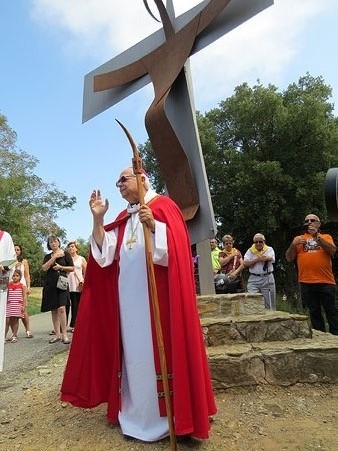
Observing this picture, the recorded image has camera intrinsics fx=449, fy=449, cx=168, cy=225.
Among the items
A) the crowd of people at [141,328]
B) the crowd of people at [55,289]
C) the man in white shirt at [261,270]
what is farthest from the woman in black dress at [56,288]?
the crowd of people at [141,328]

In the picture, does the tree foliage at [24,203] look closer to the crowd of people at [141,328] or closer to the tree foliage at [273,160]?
the tree foliage at [273,160]

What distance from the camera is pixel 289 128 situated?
21312 mm

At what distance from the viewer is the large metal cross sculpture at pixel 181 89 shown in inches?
260

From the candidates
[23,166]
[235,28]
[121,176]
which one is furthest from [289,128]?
[121,176]

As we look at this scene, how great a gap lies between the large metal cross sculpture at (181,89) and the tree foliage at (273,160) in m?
14.2

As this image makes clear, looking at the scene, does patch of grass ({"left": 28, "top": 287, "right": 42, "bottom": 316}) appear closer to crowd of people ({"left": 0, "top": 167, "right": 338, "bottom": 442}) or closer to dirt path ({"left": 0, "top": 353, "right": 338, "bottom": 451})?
dirt path ({"left": 0, "top": 353, "right": 338, "bottom": 451})

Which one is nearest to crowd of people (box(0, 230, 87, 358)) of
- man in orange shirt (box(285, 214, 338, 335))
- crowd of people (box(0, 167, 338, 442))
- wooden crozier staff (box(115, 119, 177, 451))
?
crowd of people (box(0, 167, 338, 442))

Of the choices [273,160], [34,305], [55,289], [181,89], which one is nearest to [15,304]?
[55,289]

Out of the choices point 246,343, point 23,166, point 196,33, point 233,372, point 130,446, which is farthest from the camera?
point 23,166

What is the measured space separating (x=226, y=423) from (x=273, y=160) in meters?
19.6

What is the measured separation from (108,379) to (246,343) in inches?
64.4

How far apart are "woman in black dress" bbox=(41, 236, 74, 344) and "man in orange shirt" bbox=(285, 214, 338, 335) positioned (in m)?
3.66

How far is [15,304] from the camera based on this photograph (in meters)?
7.64

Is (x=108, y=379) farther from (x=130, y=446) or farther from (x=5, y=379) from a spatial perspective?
(x=5, y=379)
